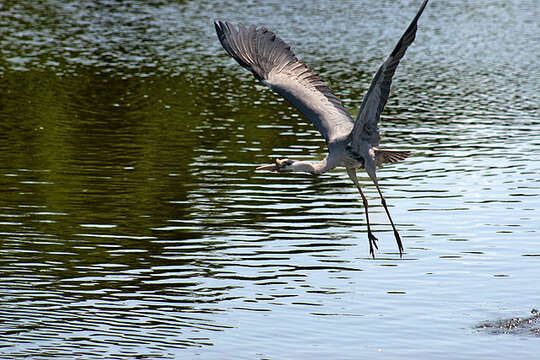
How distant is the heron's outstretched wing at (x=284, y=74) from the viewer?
42.8 ft

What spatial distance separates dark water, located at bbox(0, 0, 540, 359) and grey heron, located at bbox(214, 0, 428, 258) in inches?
49.6

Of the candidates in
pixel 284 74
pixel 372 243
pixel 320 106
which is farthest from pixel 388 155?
pixel 284 74

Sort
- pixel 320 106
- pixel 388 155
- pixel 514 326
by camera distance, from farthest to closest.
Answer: pixel 320 106 < pixel 388 155 < pixel 514 326

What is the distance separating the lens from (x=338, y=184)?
18.2 meters

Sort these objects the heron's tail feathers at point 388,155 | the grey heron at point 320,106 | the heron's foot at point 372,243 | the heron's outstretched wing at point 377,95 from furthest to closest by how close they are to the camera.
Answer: the heron's foot at point 372,243 < the heron's tail feathers at point 388,155 < the grey heron at point 320,106 < the heron's outstretched wing at point 377,95

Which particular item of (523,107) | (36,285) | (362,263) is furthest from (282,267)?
(523,107)

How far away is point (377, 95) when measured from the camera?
11.4m

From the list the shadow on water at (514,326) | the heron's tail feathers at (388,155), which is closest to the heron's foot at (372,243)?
the heron's tail feathers at (388,155)

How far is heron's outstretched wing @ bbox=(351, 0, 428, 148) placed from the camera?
34.3ft

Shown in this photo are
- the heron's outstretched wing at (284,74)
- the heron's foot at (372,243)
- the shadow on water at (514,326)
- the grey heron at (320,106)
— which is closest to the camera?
the shadow on water at (514,326)

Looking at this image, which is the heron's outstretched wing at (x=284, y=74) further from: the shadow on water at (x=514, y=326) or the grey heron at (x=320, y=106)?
the shadow on water at (x=514, y=326)

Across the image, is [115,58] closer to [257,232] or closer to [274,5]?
[274,5]

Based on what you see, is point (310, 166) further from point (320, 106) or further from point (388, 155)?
point (320, 106)

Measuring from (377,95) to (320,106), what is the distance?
1.83 meters
